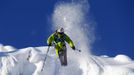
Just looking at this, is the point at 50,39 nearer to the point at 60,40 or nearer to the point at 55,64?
the point at 60,40

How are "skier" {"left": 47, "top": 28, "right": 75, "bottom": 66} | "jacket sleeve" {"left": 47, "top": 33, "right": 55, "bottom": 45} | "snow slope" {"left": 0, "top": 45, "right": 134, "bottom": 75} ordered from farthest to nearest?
"snow slope" {"left": 0, "top": 45, "right": 134, "bottom": 75} → "skier" {"left": 47, "top": 28, "right": 75, "bottom": 66} → "jacket sleeve" {"left": 47, "top": 33, "right": 55, "bottom": 45}

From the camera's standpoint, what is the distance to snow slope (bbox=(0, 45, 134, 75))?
252ft

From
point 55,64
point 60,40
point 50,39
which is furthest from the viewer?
point 55,64

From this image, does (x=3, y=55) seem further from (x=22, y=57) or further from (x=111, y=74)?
(x=111, y=74)

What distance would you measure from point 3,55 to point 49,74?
804 cm

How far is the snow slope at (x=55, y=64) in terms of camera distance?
7688 centimetres

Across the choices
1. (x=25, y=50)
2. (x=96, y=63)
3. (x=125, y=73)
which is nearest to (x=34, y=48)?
(x=25, y=50)

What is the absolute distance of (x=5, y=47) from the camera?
95.1 meters

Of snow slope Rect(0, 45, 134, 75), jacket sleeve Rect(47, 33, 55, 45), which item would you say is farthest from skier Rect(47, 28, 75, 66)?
snow slope Rect(0, 45, 134, 75)

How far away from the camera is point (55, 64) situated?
83188 mm

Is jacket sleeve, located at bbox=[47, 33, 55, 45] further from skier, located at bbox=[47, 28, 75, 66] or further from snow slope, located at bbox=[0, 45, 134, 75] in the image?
snow slope, located at bbox=[0, 45, 134, 75]

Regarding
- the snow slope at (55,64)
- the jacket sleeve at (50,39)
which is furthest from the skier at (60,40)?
the snow slope at (55,64)

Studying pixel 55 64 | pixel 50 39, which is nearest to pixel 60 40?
pixel 50 39

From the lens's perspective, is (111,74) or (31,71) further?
(31,71)
